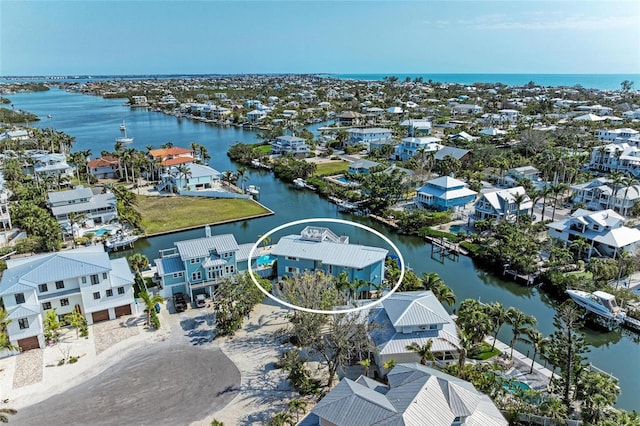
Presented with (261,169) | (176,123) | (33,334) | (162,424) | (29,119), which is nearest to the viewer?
(162,424)

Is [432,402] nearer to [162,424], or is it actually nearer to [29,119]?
[162,424]

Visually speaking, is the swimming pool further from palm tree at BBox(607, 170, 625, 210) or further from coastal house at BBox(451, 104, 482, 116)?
coastal house at BBox(451, 104, 482, 116)

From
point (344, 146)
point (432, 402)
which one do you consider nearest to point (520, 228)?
point (432, 402)

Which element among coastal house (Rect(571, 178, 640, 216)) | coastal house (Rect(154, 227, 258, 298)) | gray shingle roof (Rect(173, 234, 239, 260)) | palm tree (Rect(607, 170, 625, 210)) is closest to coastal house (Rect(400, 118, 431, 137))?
coastal house (Rect(571, 178, 640, 216))

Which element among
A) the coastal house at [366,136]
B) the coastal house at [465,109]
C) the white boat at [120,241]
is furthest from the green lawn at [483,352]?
the coastal house at [465,109]

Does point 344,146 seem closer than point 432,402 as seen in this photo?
No

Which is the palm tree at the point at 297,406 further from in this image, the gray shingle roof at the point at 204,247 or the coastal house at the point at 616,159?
the coastal house at the point at 616,159
